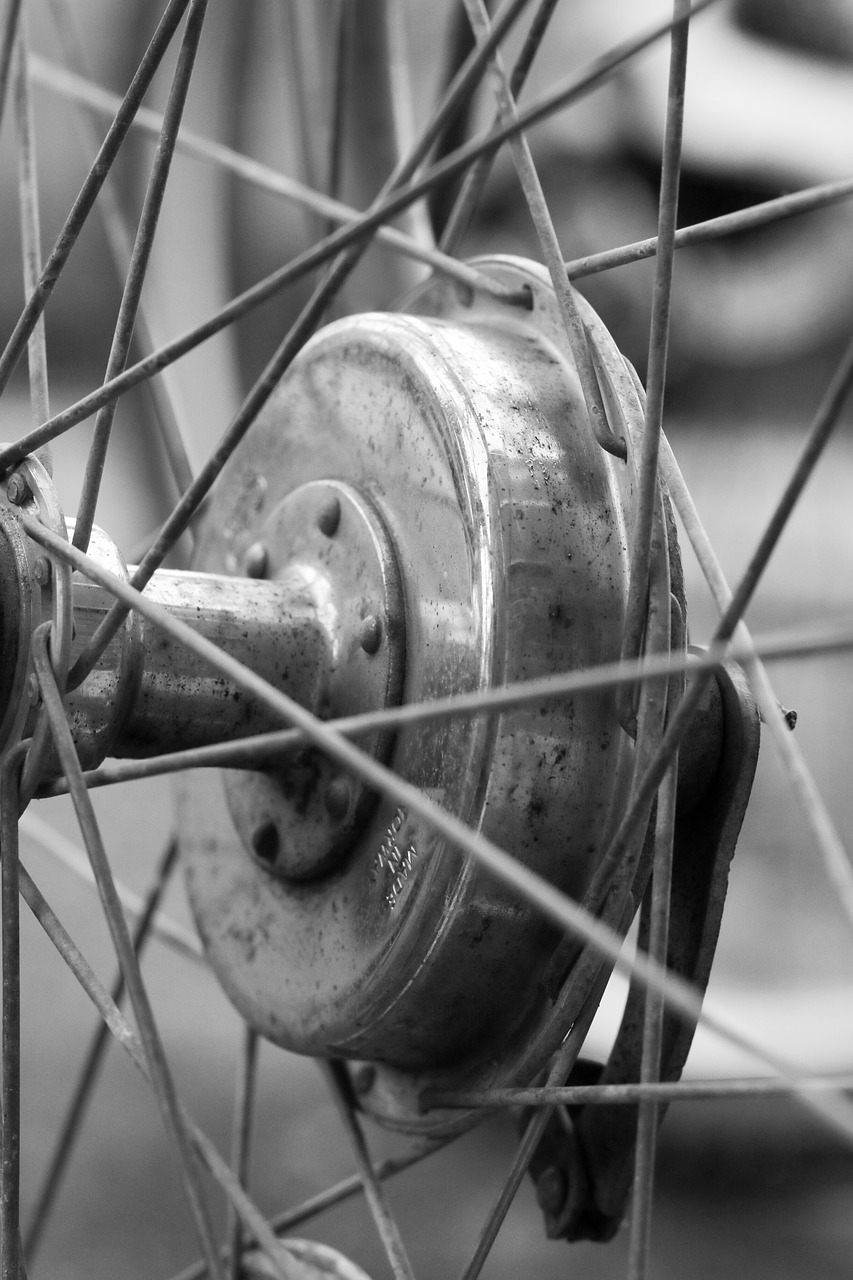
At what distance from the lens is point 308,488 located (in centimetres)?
52

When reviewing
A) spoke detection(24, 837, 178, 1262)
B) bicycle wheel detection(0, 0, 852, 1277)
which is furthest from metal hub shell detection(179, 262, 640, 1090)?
spoke detection(24, 837, 178, 1262)

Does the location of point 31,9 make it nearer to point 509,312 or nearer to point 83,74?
point 83,74

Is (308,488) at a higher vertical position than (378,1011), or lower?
higher

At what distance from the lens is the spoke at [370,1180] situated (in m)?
0.48

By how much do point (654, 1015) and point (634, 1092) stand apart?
2 cm

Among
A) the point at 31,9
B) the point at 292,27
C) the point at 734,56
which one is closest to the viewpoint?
the point at 292,27

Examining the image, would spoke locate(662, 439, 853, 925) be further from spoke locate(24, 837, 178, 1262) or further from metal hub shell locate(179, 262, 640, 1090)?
spoke locate(24, 837, 178, 1262)

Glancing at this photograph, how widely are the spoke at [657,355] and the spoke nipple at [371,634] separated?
0.08 meters

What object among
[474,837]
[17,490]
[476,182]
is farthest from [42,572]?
[476,182]

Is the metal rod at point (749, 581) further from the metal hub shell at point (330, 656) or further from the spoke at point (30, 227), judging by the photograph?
the spoke at point (30, 227)

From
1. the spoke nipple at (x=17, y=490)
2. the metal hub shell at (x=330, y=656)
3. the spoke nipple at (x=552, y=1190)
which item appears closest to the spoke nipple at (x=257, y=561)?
the metal hub shell at (x=330, y=656)

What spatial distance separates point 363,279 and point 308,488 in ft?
1.89

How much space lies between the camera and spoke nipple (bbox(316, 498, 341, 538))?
50 centimetres

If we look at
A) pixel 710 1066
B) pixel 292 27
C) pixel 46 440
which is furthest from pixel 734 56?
pixel 46 440
